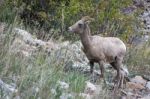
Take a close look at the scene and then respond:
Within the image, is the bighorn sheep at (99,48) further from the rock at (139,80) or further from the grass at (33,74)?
the grass at (33,74)

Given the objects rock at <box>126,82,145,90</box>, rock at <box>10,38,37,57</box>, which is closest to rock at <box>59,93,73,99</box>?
rock at <box>10,38,37,57</box>

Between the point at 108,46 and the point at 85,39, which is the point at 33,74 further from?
the point at 108,46

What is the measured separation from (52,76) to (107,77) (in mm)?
4306

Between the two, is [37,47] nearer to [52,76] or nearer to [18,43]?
[18,43]

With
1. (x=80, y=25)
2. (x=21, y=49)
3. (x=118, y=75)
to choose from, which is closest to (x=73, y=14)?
(x=118, y=75)

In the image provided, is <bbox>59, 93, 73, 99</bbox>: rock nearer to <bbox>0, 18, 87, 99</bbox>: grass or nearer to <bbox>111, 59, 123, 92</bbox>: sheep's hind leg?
<bbox>0, 18, 87, 99</bbox>: grass

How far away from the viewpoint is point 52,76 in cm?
748

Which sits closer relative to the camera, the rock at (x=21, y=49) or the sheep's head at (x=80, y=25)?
the rock at (x=21, y=49)

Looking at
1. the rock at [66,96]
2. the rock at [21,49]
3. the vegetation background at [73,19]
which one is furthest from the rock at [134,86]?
the rock at [66,96]

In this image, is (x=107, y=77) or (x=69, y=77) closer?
(x=69, y=77)

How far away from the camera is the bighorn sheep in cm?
1062

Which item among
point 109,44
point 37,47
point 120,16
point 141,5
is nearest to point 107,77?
point 109,44

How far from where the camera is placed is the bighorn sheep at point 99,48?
1062cm

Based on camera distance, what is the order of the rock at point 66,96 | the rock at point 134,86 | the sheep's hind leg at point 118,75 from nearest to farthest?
the rock at point 66,96, the sheep's hind leg at point 118,75, the rock at point 134,86
